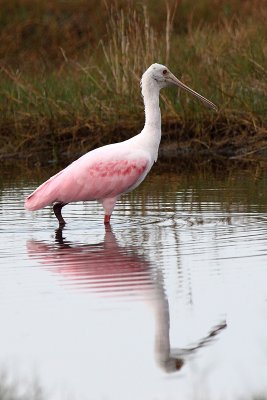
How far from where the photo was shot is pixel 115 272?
8961 millimetres

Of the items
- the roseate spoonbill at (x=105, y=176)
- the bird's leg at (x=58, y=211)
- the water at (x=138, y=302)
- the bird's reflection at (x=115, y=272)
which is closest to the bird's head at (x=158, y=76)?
the roseate spoonbill at (x=105, y=176)

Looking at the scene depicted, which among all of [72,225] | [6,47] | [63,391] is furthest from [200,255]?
[6,47]

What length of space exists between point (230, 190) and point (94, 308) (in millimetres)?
5754

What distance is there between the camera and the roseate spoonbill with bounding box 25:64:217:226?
457 inches

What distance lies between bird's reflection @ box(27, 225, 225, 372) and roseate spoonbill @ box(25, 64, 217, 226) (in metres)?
0.69

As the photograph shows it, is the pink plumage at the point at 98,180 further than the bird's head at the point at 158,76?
No

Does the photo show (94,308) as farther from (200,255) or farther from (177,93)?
(177,93)

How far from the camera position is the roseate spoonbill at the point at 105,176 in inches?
457

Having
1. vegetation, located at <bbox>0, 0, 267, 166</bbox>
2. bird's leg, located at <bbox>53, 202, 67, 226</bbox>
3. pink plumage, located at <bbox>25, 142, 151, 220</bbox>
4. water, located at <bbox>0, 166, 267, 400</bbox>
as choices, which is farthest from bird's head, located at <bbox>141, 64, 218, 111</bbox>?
vegetation, located at <bbox>0, 0, 267, 166</bbox>

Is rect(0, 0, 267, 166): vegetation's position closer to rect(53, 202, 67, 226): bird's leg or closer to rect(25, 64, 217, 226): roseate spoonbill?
rect(25, 64, 217, 226): roseate spoonbill

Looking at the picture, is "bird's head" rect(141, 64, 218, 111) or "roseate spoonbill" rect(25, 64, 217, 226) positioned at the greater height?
"bird's head" rect(141, 64, 218, 111)

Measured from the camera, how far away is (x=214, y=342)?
6906 millimetres

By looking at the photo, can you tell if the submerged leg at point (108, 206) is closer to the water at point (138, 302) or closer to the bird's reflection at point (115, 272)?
the water at point (138, 302)

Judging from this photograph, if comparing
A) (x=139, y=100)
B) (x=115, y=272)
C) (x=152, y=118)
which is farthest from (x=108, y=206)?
(x=139, y=100)
